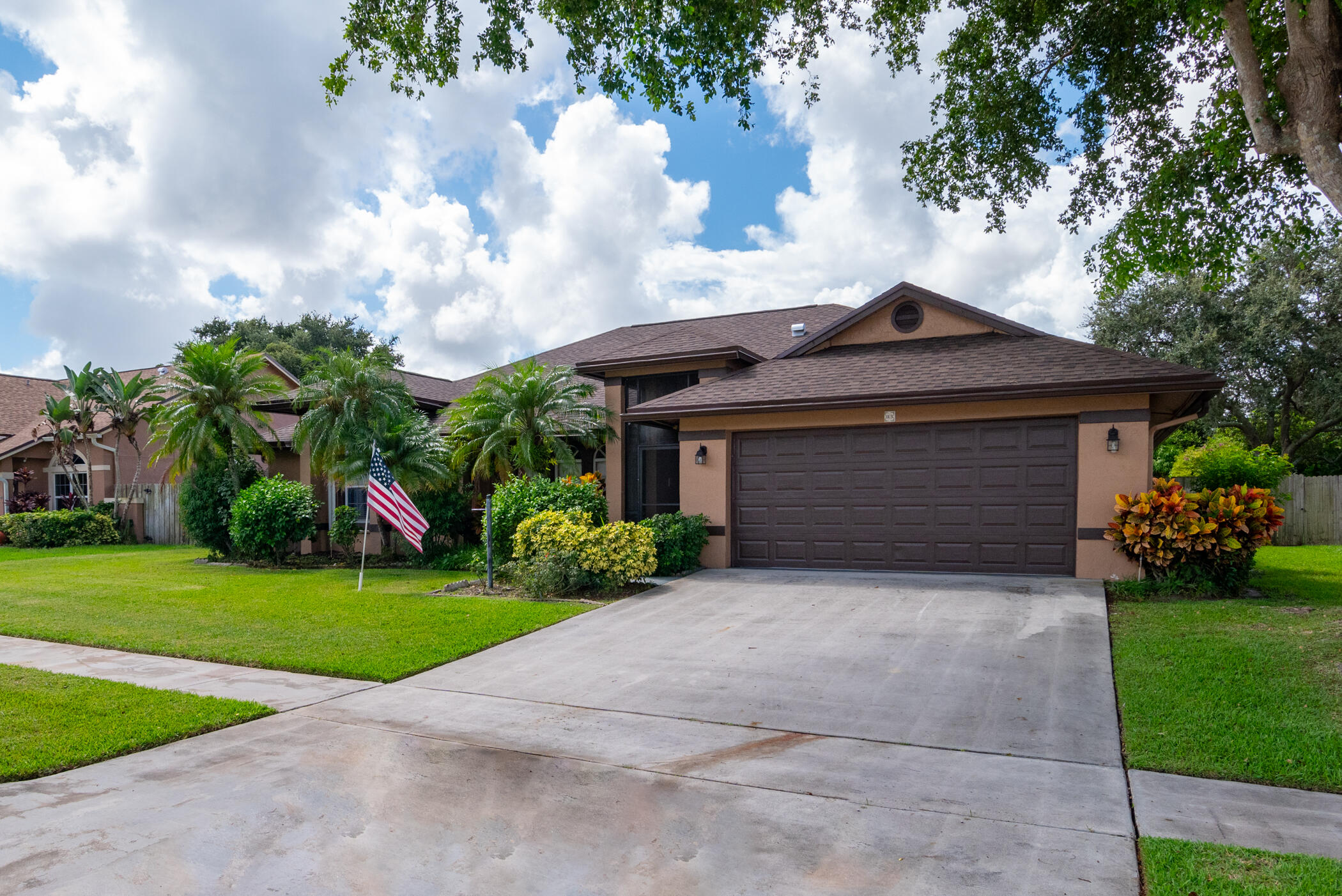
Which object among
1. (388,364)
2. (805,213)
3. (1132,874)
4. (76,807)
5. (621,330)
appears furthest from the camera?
(621,330)

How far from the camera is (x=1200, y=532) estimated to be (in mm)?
9898

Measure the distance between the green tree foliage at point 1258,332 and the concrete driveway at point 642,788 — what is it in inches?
840

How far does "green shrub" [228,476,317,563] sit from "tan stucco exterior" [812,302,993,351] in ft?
36.8

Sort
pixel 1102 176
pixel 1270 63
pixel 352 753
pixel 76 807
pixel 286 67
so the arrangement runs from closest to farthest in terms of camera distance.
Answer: pixel 76 807 < pixel 352 753 < pixel 1270 63 < pixel 286 67 < pixel 1102 176

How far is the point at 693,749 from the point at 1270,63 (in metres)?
10.8

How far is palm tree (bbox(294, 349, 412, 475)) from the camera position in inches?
620

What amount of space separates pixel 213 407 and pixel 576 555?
10.5 meters

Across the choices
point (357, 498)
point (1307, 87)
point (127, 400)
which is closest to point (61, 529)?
point (127, 400)

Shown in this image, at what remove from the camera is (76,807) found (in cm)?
423

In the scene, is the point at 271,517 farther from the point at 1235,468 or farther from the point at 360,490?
the point at 1235,468

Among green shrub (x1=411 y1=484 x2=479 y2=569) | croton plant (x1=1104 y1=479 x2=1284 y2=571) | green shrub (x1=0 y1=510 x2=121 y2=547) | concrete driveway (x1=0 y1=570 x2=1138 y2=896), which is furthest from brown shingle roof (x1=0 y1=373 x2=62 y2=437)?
croton plant (x1=1104 y1=479 x2=1284 y2=571)

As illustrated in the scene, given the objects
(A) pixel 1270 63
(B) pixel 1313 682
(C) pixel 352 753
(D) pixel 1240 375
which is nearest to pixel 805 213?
(A) pixel 1270 63

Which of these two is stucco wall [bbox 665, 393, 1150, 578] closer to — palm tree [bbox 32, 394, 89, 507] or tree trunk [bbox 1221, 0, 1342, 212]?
tree trunk [bbox 1221, 0, 1342, 212]

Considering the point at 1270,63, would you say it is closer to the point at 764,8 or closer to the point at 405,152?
the point at 764,8
